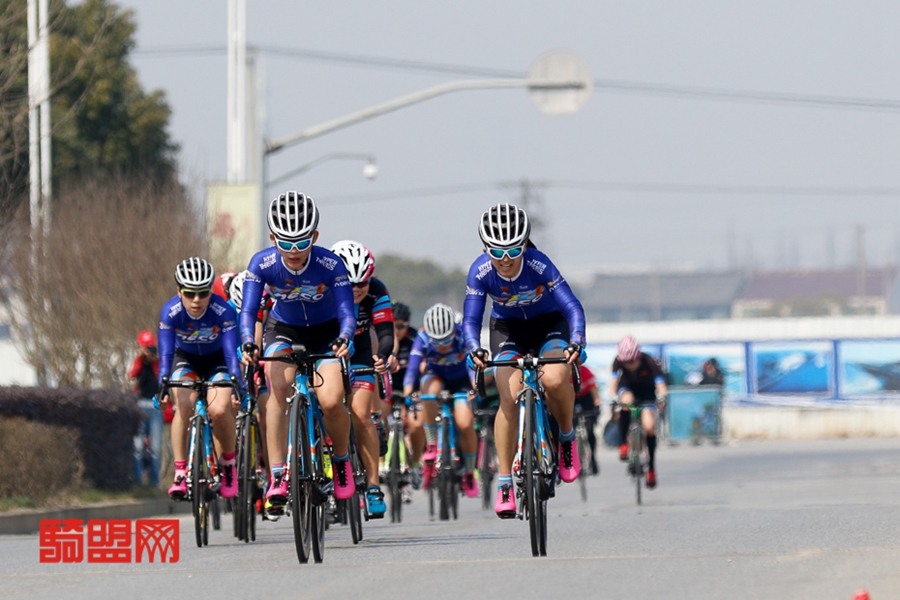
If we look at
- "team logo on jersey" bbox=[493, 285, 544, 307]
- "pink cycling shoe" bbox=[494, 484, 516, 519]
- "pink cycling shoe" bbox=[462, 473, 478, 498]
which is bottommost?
"pink cycling shoe" bbox=[462, 473, 478, 498]

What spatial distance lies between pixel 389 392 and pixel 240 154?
2844cm

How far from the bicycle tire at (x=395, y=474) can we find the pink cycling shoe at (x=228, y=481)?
9.62ft

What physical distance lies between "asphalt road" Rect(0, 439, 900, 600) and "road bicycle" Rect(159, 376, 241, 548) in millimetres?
277

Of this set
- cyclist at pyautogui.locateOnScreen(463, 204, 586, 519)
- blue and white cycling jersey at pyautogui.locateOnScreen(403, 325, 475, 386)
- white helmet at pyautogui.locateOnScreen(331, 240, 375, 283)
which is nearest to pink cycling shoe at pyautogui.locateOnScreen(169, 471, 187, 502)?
white helmet at pyautogui.locateOnScreen(331, 240, 375, 283)

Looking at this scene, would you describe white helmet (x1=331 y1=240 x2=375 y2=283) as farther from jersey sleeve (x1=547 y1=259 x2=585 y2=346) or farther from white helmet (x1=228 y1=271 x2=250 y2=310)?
jersey sleeve (x1=547 y1=259 x2=585 y2=346)

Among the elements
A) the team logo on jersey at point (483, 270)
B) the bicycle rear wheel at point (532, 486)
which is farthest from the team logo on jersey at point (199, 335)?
the bicycle rear wheel at point (532, 486)

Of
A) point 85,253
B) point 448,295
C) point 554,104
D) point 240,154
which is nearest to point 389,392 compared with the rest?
point 554,104

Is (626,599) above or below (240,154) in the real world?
below

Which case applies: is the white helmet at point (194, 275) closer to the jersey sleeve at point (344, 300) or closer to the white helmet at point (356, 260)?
the white helmet at point (356, 260)

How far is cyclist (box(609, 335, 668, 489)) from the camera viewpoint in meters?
19.2

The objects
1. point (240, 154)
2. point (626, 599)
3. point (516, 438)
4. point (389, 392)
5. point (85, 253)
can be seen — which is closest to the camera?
point (626, 599)

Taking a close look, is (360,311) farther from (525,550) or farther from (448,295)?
(448,295)

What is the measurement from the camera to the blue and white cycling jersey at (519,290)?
10531mm

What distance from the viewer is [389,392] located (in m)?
14.0
